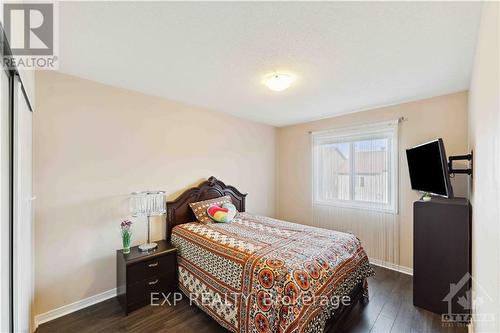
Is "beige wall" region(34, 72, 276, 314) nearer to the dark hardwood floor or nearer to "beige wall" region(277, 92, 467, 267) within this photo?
the dark hardwood floor

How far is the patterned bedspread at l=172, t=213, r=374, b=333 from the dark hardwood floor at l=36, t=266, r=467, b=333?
16 centimetres

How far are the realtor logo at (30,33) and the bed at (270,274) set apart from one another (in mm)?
1981

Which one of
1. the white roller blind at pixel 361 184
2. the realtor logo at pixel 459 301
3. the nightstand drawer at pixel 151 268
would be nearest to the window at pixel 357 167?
the white roller blind at pixel 361 184

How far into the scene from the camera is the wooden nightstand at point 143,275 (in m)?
2.24

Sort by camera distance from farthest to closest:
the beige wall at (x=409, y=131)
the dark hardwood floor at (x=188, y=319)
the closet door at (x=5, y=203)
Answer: the beige wall at (x=409, y=131) < the dark hardwood floor at (x=188, y=319) < the closet door at (x=5, y=203)

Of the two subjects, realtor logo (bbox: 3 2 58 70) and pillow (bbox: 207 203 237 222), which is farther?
pillow (bbox: 207 203 237 222)

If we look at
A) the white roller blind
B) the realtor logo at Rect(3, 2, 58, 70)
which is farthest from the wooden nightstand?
the white roller blind

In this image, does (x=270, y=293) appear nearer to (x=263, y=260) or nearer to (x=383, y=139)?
(x=263, y=260)

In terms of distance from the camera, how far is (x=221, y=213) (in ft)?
10.2

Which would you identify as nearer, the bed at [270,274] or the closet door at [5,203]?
the closet door at [5,203]

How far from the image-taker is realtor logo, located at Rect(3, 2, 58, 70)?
103cm

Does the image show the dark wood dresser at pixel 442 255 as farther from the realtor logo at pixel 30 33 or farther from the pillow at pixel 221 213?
the realtor logo at pixel 30 33

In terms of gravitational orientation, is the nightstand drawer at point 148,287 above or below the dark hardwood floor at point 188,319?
above

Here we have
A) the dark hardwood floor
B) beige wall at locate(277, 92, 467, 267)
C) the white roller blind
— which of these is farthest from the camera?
the white roller blind
